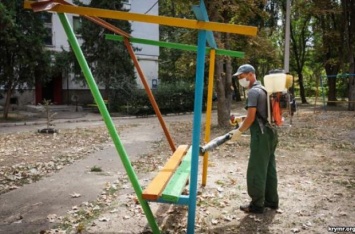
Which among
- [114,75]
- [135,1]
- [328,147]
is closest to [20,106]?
[114,75]

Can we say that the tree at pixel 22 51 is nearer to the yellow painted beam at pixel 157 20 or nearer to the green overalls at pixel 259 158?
the yellow painted beam at pixel 157 20

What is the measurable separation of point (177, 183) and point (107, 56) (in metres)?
19.0

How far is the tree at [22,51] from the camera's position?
17.4 meters

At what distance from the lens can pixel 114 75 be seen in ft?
73.9

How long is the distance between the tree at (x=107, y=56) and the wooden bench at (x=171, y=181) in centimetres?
1761

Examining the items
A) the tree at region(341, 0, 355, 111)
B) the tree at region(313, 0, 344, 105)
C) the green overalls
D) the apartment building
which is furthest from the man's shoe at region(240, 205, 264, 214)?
the apartment building

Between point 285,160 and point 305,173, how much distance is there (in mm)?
1177

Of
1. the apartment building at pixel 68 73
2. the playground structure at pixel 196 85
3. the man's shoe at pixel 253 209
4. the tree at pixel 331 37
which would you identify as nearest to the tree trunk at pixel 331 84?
the tree at pixel 331 37

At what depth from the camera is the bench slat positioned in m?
3.63

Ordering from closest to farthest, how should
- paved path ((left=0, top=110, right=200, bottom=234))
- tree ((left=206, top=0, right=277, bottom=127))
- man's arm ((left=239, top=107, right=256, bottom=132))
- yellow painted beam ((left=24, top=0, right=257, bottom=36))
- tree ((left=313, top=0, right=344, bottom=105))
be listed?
yellow painted beam ((left=24, top=0, right=257, bottom=36)) → man's arm ((left=239, top=107, right=256, bottom=132)) → paved path ((left=0, top=110, right=200, bottom=234)) → tree ((left=206, top=0, right=277, bottom=127)) → tree ((left=313, top=0, right=344, bottom=105))

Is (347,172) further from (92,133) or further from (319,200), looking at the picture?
(92,133)

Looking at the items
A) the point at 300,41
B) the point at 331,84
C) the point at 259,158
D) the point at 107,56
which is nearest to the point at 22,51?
the point at 107,56

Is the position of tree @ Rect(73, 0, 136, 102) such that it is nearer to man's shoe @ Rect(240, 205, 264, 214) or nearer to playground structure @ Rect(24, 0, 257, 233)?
man's shoe @ Rect(240, 205, 264, 214)

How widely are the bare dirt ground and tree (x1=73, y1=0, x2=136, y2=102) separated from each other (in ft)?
40.1
